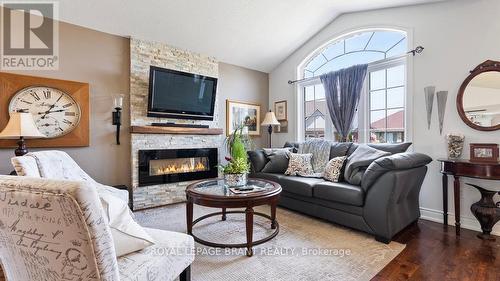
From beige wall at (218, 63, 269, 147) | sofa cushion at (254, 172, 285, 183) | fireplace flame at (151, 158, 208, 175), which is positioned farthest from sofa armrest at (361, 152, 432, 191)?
beige wall at (218, 63, 269, 147)

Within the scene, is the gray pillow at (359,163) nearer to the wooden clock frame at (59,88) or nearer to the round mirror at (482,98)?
the round mirror at (482,98)

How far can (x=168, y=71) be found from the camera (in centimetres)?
366

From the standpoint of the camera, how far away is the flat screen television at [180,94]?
359cm

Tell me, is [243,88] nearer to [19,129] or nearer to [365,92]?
[365,92]

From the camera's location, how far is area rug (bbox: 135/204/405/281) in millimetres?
1817

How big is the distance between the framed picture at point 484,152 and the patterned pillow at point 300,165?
1.80 meters

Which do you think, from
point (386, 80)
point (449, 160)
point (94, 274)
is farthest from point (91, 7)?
point (449, 160)

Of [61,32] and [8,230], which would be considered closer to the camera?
[8,230]

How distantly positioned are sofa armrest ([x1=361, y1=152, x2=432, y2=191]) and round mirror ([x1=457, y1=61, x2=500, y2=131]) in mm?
891

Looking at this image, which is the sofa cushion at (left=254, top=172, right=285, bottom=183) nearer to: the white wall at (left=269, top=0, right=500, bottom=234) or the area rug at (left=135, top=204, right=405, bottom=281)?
the area rug at (left=135, top=204, right=405, bottom=281)

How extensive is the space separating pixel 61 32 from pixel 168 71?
1.34 metres

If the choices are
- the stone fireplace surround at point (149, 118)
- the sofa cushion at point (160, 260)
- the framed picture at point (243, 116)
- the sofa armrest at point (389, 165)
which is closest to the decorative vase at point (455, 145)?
the sofa armrest at point (389, 165)

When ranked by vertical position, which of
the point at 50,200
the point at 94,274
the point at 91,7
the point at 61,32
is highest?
the point at 91,7

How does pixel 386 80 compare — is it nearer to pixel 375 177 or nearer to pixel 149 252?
pixel 375 177
